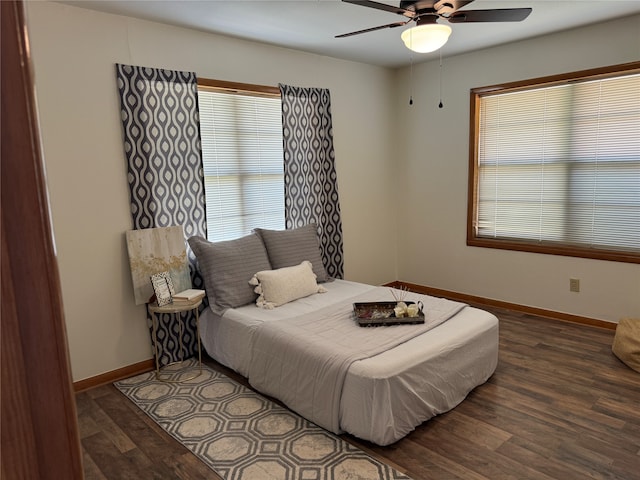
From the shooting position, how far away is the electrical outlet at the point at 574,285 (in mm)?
4070

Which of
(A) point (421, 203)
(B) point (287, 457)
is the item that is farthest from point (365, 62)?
(B) point (287, 457)

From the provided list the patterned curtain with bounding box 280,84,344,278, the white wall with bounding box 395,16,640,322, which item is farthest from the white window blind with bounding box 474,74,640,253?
the patterned curtain with bounding box 280,84,344,278

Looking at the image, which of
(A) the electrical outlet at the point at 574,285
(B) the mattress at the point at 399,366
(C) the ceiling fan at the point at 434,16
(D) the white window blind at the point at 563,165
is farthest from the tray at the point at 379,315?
(D) the white window blind at the point at 563,165

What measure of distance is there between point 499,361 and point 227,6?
10.5 feet

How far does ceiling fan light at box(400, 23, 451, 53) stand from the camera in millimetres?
2354

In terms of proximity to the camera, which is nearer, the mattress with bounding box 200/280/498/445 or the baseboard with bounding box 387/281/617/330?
the mattress with bounding box 200/280/498/445

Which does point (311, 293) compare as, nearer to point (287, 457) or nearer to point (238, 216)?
point (238, 216)

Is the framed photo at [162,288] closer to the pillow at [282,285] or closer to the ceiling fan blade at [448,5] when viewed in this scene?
the pillow at [282,285]

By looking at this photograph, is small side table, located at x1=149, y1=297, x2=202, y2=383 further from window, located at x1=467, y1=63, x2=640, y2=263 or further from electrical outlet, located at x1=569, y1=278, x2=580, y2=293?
electrical outlet, located at x1=569, y1=278, x2=580, y2=293

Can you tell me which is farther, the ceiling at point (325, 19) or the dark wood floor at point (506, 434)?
the ceiling at point (325, 19)

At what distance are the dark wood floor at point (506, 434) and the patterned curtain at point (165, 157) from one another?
2.58ft

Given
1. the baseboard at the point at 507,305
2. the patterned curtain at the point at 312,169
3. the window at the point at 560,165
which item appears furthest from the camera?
the patterned curtain at the point at 312,169

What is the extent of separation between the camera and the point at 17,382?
418 mm

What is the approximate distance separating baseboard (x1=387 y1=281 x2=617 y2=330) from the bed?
149cm
